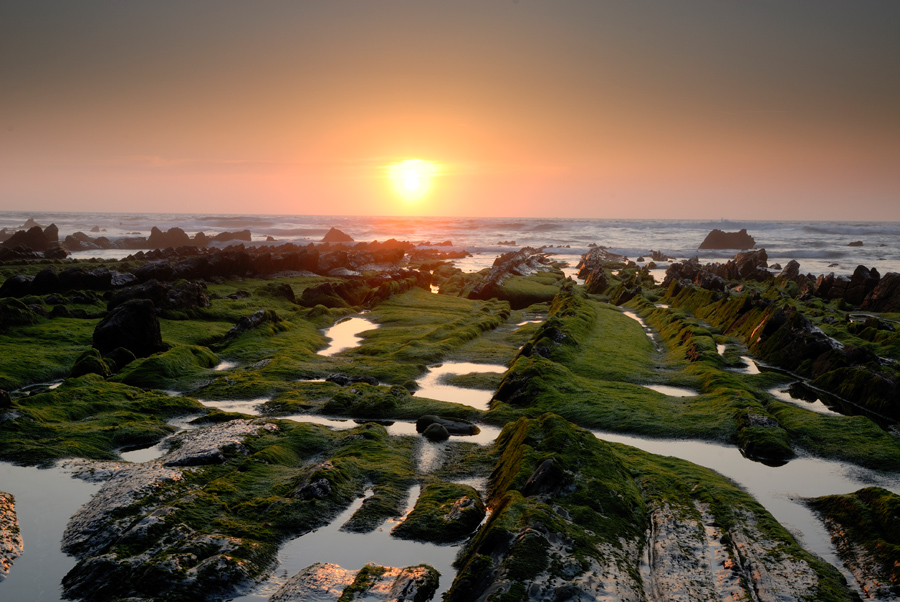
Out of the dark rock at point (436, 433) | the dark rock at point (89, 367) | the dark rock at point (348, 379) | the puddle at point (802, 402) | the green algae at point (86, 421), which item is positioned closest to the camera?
the green algae at point (86, 421)

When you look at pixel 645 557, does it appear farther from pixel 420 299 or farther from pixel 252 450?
pixel 420 299

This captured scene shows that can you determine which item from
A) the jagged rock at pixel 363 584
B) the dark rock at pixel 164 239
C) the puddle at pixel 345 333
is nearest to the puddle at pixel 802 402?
the jagged rock at pixel 363 584

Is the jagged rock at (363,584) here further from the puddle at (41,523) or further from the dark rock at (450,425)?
the dark rock at (450,425)

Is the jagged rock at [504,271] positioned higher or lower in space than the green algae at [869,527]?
lower

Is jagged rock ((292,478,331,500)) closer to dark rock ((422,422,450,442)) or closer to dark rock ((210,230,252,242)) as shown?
dark rock ((422,422,450,442))

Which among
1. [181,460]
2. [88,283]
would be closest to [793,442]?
[181,460]
